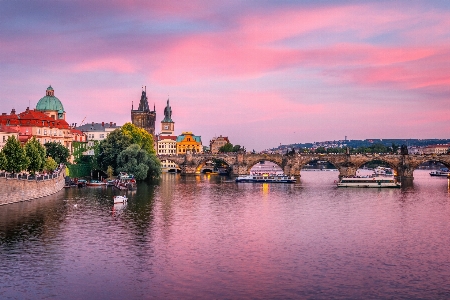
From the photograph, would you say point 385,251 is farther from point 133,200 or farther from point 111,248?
point 133,200

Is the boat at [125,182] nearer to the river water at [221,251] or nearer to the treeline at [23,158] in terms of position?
the treeline at [23,158]

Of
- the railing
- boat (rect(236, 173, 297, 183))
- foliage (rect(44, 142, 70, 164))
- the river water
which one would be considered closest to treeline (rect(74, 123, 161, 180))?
foliage (rect(44, 142, 70, 164))

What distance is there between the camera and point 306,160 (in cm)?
15312

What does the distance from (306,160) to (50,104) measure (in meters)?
73.0

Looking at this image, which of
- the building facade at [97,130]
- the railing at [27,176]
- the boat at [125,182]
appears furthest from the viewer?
the building facade at [97,130]

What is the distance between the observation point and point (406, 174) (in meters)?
142

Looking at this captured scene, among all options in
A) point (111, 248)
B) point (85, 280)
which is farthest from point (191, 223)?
point (85, 280)

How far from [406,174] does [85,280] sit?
120 meters

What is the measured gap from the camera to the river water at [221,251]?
34.5 metres

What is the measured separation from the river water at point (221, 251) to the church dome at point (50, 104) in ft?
281

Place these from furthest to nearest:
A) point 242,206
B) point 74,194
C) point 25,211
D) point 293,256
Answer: point 74,194 → point 242,206 → point 25,211 → point 293,256

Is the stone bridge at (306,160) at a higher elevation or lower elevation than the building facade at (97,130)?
lower

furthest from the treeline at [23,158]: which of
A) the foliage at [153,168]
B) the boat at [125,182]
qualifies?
the foliage at [153,168]

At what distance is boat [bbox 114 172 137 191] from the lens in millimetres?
98000
